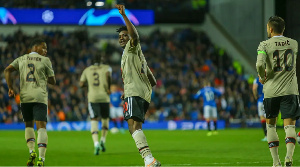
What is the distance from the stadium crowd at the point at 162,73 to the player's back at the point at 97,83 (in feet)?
54.3

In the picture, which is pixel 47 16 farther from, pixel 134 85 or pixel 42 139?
pixel 134 85

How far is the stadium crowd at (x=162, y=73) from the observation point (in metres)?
31.5

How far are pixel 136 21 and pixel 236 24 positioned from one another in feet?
23.6

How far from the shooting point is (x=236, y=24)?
3944cm

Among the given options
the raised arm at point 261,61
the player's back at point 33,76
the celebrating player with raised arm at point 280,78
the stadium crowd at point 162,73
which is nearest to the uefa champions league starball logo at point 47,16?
the stadium crowd at point 162,73

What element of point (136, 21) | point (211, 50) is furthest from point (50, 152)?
point (211, 50)

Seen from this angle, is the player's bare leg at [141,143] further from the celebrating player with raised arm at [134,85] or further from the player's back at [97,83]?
the player's back at [97,83]

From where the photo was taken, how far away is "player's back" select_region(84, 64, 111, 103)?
14.6 metres

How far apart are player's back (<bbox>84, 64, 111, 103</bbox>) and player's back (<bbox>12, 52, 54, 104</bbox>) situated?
4.24m

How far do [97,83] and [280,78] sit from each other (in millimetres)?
6746

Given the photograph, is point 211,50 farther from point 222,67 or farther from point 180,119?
point 180,119

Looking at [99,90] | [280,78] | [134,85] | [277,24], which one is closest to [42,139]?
[134,85]

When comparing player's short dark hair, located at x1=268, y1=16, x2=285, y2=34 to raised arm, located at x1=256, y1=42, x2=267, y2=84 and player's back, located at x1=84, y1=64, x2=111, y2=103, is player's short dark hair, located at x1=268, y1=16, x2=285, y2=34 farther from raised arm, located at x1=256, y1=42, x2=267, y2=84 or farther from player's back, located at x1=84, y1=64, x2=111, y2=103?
player's back, located at x1=84, y1=64, x2=111, y2=103

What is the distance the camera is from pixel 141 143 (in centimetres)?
823
